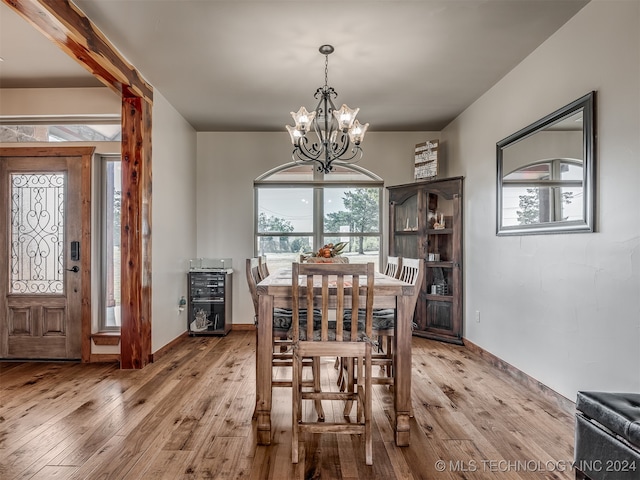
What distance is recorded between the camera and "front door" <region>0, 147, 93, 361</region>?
3.64 metres

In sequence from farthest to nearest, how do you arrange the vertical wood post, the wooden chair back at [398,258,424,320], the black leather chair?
the vertical wood post < the wooden chair back at [398,258,424,320] < the black leather chair

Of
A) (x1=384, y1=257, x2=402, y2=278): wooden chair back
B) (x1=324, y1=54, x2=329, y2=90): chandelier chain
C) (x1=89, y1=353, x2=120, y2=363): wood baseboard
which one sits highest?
(x1=324, y1=54, x2=329, y2=90): chandelier chain

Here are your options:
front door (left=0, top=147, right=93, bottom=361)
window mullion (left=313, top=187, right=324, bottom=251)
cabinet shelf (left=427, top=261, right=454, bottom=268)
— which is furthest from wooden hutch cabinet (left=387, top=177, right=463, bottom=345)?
front door (left=0, top=147, right=93, bottom=361)

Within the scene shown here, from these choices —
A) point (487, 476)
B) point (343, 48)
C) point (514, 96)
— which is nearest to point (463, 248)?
point (514, 96)

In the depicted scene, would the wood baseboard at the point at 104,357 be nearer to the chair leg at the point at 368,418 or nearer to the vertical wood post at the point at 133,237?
the vertical wood post at the point at 133,237

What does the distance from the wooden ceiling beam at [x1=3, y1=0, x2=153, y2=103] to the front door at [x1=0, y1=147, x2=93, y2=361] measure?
897 mm

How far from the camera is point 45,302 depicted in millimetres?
3654

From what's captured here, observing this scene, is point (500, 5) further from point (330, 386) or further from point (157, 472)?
point (157, 472)

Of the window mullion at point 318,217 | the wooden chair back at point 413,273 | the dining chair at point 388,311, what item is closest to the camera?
the wooden chair back at point 413,273

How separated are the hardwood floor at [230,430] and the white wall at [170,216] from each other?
84 cm

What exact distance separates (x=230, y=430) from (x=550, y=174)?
2.82 m

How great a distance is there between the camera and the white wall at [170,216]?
3.78m

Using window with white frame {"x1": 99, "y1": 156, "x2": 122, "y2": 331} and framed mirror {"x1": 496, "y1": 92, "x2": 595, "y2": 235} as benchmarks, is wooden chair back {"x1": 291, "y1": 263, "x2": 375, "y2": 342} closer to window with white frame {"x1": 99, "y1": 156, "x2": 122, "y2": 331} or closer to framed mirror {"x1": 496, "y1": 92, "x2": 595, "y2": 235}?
framed mirror {"x1": 496, "y1": 92, "x2": 595, "y2": 235}

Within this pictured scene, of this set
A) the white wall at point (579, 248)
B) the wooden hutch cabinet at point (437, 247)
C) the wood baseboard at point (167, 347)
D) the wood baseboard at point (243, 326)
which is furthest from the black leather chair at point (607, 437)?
the wood baseboard at point (243, 326)
